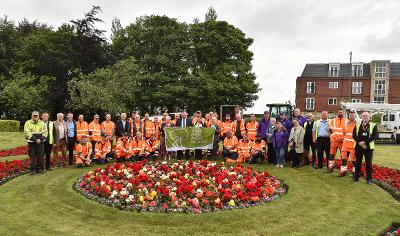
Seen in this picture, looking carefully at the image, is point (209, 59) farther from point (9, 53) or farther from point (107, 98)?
point (9, 53)

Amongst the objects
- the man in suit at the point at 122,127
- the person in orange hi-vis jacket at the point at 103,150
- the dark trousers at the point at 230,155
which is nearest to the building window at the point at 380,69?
the dark trousers at the point at 230,155

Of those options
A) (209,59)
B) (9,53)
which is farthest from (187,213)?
(9,53)

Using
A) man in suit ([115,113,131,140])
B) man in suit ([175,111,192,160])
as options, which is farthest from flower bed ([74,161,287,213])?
man in suit ([175,111,192,160])

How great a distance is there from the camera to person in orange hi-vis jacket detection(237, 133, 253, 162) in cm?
1579

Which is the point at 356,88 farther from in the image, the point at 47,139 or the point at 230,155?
the point at 47,139

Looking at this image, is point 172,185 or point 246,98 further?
point 246,98

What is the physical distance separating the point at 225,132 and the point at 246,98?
2959 cm

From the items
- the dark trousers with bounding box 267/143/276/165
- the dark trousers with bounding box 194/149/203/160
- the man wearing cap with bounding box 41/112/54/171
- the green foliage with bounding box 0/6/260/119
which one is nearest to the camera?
the man wearing cap with bounding box 41/112/54/171

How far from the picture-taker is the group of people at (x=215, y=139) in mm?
13297

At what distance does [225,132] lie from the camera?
1691cm

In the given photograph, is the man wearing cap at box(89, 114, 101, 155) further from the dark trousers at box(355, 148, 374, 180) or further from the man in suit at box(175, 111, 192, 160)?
the dark trousers at box(355, 148, 374, 180)

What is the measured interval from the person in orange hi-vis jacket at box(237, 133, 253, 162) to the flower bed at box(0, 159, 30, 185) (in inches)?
333

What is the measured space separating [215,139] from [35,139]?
24.3ft

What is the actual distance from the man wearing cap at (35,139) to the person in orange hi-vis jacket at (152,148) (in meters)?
4.41
